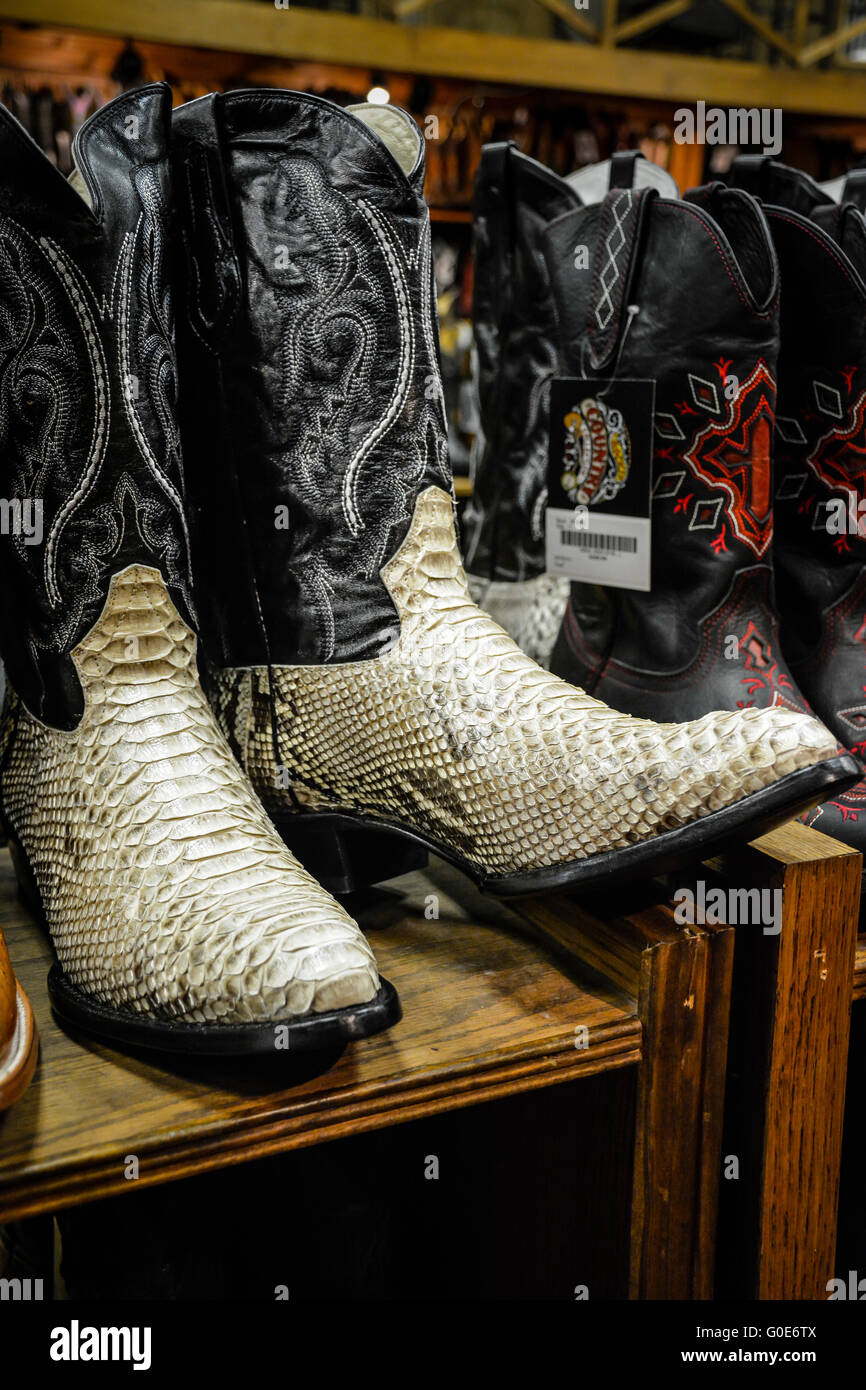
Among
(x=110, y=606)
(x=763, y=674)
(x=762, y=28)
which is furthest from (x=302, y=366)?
(x=762, y=28)

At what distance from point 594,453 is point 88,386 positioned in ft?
1.63

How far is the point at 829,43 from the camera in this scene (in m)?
3.23

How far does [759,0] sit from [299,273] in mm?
3119

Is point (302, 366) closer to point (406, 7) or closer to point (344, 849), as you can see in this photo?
point (344, 849)

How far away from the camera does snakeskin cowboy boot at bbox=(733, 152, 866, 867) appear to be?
100 cm

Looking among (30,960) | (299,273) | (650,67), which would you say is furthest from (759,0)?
(30,960)

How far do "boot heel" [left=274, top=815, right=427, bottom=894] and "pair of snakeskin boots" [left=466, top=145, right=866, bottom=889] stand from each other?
28 cm

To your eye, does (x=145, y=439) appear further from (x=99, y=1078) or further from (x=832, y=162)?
(x=832, y=162)

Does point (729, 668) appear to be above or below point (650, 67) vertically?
below

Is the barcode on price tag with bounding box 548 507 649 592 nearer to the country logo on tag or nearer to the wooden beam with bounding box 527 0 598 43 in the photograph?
the country logo on tag

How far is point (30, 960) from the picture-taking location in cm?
Result: 80

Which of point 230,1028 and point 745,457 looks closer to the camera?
point 230,1028

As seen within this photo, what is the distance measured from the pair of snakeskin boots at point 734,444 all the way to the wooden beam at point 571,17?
7.42ft

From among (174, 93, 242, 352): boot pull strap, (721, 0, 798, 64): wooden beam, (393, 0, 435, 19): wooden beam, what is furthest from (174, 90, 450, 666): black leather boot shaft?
(721, 0, 798, 64): wooden beam
